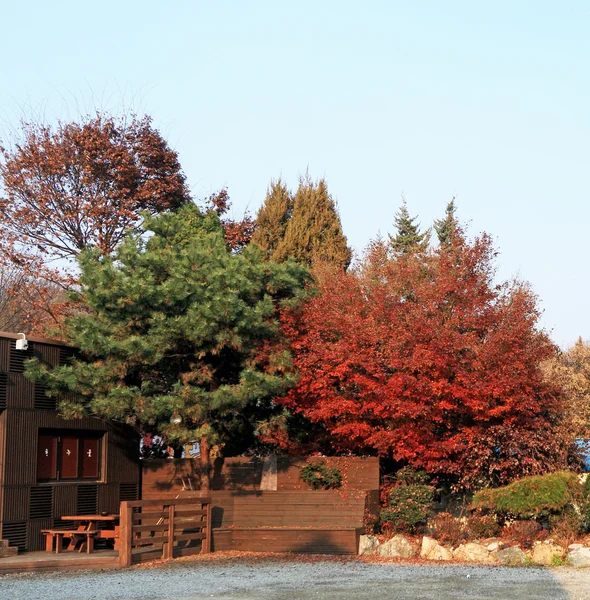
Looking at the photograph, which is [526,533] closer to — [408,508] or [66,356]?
[408,508]

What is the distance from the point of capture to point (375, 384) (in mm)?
17828

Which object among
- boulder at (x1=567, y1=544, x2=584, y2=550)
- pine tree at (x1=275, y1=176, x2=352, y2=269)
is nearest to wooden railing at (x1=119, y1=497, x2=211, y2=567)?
boulder at (x1=567, y1=544, x2=584, y2=550)

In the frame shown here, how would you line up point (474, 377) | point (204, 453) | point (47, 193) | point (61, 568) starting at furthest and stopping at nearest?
1. point (47, 193)
2. point (204, 453)
3. point (474, 377)
4. point (61, 568)

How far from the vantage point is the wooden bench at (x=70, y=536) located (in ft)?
57.1

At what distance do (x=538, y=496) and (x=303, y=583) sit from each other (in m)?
5.62

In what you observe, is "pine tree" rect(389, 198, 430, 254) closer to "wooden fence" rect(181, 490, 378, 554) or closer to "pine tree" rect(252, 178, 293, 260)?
"pine tree" rect(252, 178, 293, 260)

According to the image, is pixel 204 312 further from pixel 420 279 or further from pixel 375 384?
pixel 420 279

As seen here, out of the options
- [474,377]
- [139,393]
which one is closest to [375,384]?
[474,377]

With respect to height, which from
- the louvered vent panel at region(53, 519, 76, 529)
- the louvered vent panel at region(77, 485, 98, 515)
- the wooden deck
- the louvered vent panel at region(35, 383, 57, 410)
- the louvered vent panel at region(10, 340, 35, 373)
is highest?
the louvered vent panel at region(10, 340, 35, 373)

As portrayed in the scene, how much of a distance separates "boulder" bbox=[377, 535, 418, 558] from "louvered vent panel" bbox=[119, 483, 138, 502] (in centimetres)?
655

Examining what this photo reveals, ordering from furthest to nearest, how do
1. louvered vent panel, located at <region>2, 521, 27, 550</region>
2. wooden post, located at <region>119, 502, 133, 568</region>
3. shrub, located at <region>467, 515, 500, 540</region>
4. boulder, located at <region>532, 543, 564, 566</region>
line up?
louvered vent panel, located at <region>2, 521, 27, 550</region> < shrub, located at <region>467, 515, 500, 540</region> < wooden post, located at <region>119, 502, 133, 568</region> < boulder, located at <region>532, 543, 564, 566</region>

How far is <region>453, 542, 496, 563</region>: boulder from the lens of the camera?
51.9ft

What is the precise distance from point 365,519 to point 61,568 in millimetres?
6063

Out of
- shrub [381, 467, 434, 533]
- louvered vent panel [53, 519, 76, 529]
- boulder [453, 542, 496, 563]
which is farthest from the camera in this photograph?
louvered vent panel [53, 519, 76, 529]
